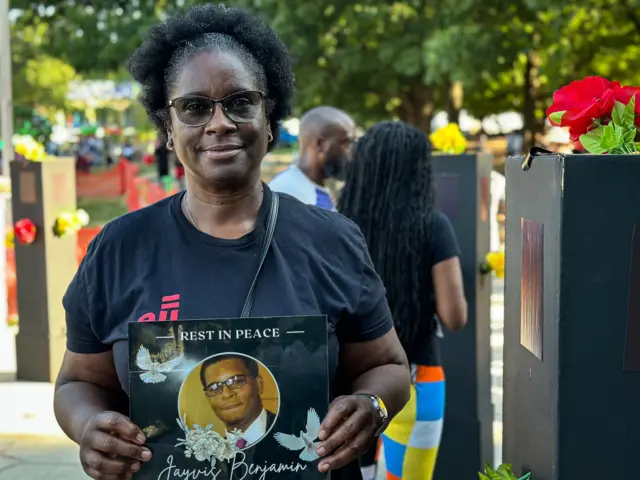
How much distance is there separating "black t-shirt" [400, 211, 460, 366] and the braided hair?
0.01m

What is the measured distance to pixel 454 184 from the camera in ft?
15.9

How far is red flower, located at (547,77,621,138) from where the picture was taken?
2150 mm

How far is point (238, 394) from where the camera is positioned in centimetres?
179

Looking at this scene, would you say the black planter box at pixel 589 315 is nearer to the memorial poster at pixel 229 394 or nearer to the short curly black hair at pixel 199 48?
the memorial poster at pixel 229 394

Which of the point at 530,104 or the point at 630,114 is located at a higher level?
the point at 530,104

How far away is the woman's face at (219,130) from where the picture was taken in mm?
2035

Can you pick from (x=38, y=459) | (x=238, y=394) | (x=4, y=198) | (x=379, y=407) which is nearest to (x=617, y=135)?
(x=379, y=407)

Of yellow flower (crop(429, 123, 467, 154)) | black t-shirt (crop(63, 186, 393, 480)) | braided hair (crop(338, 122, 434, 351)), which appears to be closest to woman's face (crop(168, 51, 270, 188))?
black t-shirt (crop(63, 186, 393, 480))

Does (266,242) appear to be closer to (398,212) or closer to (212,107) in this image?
(212,107)

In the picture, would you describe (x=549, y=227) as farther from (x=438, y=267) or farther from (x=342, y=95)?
(x=342, y=95)

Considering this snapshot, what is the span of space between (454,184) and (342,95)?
17861mm

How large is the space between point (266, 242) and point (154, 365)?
411mm

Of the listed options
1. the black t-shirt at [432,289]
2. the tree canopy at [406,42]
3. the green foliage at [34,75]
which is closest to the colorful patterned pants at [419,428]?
the black t-shirt at [432,289]

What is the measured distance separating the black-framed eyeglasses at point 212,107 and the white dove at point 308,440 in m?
0.66
